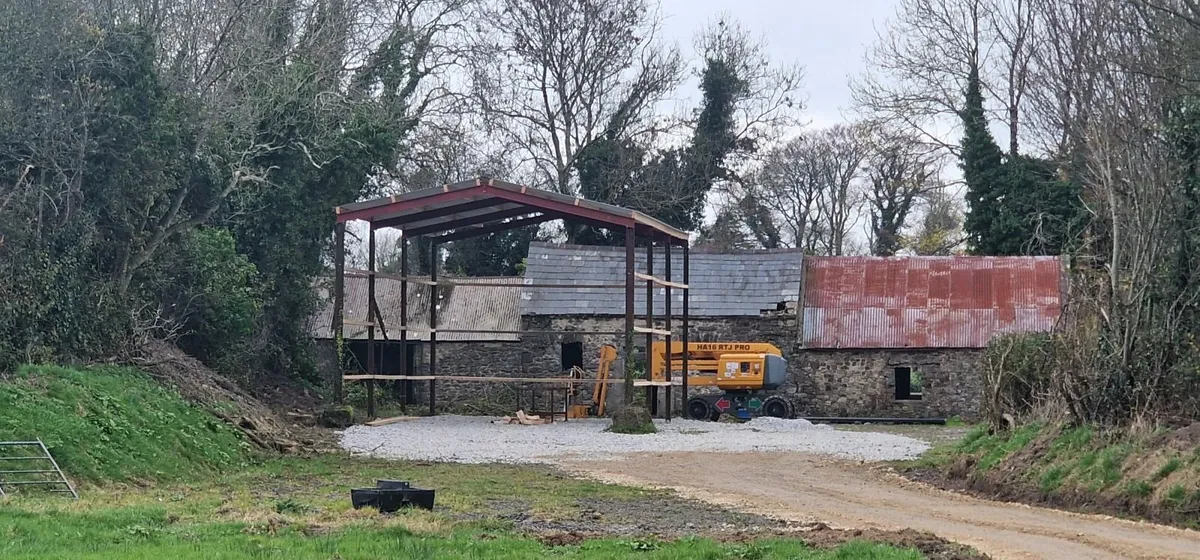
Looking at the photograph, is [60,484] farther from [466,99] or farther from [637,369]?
[466,99]

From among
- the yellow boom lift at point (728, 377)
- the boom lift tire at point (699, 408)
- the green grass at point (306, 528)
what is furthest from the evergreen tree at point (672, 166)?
the green grass at point (306, 528)

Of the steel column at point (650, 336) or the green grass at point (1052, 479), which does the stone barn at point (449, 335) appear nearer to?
the steel column at point (650, 336)

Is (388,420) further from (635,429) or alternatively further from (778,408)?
(778,408)

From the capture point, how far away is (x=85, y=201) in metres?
20.4

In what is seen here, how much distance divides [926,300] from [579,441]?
49.8 ft

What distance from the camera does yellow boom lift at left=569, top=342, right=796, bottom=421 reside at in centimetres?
3092

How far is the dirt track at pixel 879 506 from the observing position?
1073 cm

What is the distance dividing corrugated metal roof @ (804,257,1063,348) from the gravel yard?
700 centimetres

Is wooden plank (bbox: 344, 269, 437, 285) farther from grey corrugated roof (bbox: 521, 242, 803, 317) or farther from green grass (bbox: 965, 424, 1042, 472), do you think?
green grass (bbox: 965, 424, 1042, 472)

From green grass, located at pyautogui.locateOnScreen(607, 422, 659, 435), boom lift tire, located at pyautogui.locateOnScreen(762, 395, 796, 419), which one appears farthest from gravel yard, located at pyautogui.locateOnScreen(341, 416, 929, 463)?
boom lift tire, located at pyautogui.locateOnScreen(762, 395, 796, 419)

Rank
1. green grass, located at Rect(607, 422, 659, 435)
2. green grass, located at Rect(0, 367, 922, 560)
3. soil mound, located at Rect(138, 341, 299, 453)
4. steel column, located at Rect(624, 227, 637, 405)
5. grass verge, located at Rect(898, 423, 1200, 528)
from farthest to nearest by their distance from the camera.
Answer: steel column, located at Rect(624, 227, 637, 405) < green grass, located at Rect(607, 422, 659, 435) < soil mound, located at Rect(138, 341, 299, 453) < grass verge, located at Rect(898, 423, 1200, 528) < green grass, located at Rect(0, 367, 922, 560)

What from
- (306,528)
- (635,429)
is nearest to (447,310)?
(635,429)

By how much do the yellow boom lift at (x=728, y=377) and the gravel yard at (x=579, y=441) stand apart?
3578mm

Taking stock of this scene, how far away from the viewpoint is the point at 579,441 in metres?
22.7
